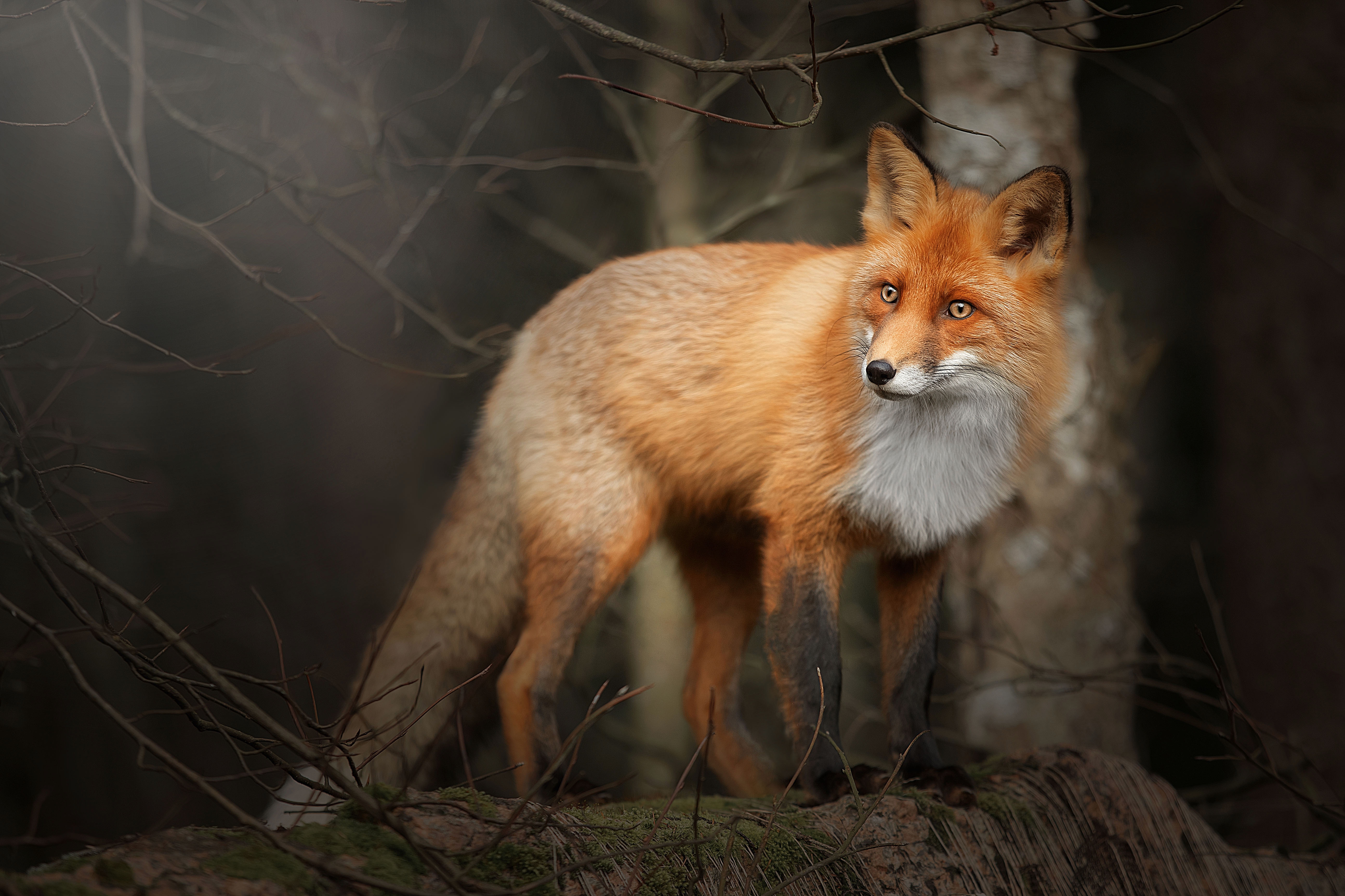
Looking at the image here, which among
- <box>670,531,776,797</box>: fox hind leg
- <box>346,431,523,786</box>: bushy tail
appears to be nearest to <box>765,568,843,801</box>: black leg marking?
<box>670,531,776,797</box>: fox hind leg

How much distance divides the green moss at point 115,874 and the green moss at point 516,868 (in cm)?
40

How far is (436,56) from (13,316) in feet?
7.43

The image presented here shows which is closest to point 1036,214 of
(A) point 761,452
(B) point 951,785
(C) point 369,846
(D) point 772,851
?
(A) point 761,452

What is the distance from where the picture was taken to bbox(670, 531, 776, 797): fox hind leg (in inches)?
95.3

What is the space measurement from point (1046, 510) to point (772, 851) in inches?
83.8

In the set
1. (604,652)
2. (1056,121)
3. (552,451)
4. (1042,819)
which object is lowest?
(604,652)

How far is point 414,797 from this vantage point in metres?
1.35

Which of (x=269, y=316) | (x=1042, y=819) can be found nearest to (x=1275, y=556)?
(x=1042, y=819)

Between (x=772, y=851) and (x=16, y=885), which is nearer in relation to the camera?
(x=16, y=885)

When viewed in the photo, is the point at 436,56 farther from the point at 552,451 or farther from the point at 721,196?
the point at 552,451

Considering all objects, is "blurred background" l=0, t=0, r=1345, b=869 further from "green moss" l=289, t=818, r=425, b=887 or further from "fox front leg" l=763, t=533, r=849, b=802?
"green moss" l=289, t=818, r=425, b=887

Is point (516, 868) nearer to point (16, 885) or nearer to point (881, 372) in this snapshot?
point (16, 885)

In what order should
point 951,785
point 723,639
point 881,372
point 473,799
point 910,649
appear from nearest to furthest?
point 473,799 < point 881,372 < point 951,785 < point 910,649 < point 723,639

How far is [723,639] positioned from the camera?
→ 8.28ft
